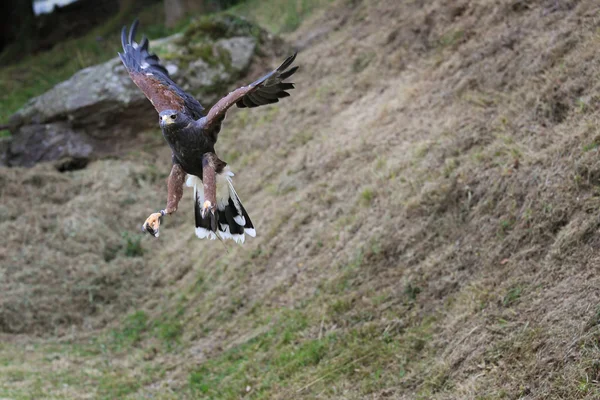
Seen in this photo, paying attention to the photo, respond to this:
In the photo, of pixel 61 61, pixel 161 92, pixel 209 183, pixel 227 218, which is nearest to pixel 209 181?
pixel 209 183

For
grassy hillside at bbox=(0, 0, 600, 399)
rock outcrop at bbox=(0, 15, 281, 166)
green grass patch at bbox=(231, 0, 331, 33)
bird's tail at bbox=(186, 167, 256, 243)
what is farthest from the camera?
green grass patch at bbox=(231, 0, 331, 33)

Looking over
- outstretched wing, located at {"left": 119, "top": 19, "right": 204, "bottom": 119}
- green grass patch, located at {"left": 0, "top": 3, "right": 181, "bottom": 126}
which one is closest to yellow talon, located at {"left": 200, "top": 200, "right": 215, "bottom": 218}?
outstretched wing, located at {"left": 119, "top": 19, "right": 204, "bottom": 119}

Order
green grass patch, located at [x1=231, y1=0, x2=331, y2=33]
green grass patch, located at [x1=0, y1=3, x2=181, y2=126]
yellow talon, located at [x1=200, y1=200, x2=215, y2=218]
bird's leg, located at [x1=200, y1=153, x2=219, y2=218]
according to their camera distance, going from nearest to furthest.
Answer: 1. yellow talon, located at [x1=200, y1=200, x2=215, y2=218]
2. bird's leg, located at [x1=200, y1=153, x2=219, y2=218]
3. green grass patch, located at [x1=231, y1=0, x2=331, y2=33]
4. green grass patch, located at [x1=0, y1=3, x2=181, y2=126]

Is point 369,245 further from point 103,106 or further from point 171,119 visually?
point 103,106

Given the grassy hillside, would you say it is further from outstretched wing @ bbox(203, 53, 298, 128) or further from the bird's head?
the bird's head

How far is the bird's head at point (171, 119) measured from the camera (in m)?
3.92

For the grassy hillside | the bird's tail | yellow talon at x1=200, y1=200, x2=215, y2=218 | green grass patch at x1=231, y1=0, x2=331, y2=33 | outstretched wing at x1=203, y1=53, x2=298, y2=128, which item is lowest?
the grassy hillside

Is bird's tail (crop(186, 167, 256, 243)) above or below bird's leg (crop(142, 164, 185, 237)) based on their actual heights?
below

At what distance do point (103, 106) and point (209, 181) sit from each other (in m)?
8.38

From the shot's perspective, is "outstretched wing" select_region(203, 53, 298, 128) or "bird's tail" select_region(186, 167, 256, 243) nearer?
"outstretched wing" select_region(203, 53, 298, 128)

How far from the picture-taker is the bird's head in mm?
3924

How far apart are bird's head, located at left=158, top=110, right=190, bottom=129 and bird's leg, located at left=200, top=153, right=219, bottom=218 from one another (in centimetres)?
23

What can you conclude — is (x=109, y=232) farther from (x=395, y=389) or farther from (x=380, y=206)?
(x=395, y=389)

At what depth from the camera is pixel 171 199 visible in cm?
410
